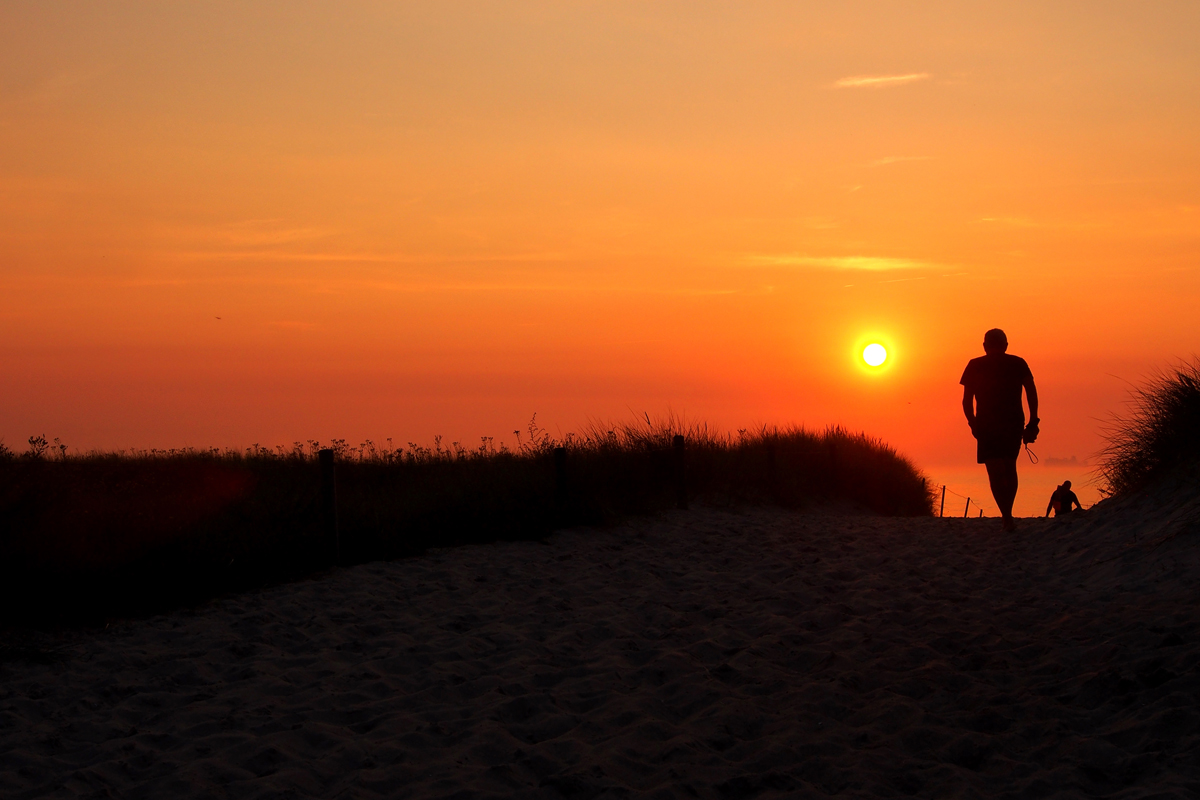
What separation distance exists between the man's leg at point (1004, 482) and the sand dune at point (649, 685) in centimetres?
149

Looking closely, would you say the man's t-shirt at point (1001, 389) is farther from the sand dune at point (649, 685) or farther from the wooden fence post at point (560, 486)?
the wooden fence post at point (560, 486)

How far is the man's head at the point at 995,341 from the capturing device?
10.7 metres

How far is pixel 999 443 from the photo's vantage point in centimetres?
1053

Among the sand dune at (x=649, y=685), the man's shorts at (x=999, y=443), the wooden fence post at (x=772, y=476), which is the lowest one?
the sand dune at (x=649, y=685)

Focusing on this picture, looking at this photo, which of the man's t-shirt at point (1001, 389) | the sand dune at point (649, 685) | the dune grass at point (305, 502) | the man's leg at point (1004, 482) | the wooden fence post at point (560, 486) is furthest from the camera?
the wooden fence post at point (560, 486)

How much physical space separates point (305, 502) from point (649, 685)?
7.28m

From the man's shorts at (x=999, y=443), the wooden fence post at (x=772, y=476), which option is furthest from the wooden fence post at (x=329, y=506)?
the wooden fence post at (x=772, y=476)

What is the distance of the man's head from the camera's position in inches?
422

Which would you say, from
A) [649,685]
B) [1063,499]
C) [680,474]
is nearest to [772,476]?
[680,474]

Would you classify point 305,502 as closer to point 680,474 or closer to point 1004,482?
point 680,474

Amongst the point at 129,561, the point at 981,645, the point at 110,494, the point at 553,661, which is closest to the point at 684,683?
the point at 553,661

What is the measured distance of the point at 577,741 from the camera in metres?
4.79

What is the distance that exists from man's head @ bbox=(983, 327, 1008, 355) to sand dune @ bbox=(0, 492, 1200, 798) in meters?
2.44

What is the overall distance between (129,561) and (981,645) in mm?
7032
